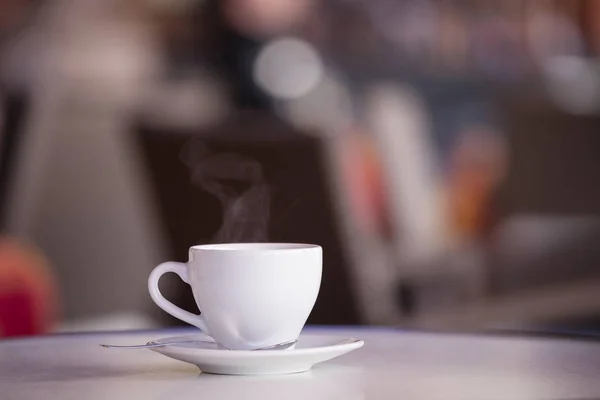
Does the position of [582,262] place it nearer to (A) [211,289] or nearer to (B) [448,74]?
(A) [211,289]

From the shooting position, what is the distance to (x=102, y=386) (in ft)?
2.06

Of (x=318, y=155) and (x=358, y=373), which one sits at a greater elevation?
(x=318, y=155)

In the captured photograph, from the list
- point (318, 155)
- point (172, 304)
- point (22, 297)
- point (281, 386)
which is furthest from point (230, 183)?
point (281, 386)

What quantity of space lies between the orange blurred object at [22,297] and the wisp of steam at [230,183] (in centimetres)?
33

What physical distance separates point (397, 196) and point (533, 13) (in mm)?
1730

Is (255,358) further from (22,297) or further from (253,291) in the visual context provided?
(22,297)

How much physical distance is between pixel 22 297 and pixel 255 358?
1.22 metres

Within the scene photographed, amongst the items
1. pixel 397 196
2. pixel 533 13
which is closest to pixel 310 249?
pixel 397 196

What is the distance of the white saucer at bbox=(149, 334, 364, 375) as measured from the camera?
626 millimetres

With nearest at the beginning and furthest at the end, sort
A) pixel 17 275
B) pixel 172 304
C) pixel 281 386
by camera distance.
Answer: pixel 281 386 < pixel 172 304 < pixel 17 275

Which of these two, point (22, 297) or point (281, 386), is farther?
point (22, 297)

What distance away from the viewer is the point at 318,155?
1.69 meters

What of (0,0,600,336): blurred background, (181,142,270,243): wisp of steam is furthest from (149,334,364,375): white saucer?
(181,142,270,243): wisp of steam

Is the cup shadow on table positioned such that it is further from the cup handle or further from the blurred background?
the blurred background
